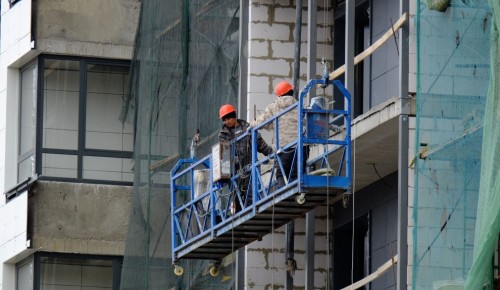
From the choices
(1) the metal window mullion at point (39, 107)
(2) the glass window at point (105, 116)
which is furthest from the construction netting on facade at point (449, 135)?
(2) the glass window at point (105, 116)

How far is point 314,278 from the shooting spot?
1583 inches

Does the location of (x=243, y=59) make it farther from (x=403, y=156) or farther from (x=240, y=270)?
(x=403, y=156)

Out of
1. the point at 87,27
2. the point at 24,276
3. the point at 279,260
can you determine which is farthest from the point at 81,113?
the point at 279,260

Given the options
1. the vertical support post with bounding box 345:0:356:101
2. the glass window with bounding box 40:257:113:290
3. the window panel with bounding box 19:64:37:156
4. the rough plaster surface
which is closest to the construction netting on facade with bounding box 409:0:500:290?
the vertical support post with bounding box 345:0:356:101

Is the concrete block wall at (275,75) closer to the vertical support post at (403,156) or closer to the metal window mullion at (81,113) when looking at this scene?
the vertical support post at (403,156)

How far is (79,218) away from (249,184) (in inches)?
445

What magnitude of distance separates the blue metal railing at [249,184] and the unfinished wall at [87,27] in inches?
290

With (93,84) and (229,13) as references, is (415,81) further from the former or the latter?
(93,84)

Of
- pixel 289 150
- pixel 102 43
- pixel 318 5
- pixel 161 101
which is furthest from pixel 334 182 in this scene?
pixel 102 43

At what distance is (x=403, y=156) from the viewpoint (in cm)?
3484

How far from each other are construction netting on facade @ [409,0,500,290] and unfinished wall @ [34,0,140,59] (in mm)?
15509

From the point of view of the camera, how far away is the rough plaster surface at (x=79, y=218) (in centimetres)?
4734

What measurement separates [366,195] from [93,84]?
11.1 m

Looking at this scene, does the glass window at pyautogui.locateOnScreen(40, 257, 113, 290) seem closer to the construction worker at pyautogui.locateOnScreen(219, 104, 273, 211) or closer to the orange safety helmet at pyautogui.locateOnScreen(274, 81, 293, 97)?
the construction worker at pyautogui.locateOnScreen(219, 104, 273, 211)
